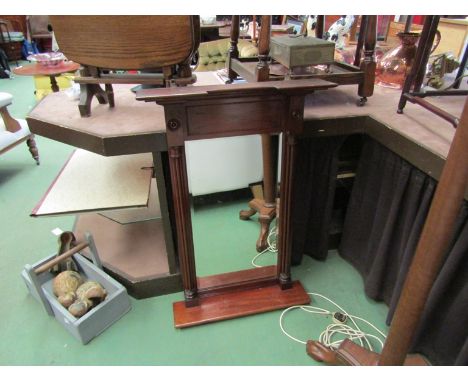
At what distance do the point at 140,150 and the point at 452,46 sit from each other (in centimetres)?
251

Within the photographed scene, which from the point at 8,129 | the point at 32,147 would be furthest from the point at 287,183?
the point at 32,147

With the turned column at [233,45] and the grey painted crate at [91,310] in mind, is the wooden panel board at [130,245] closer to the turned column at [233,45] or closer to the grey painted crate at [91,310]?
the grey painted crate at [91,310]

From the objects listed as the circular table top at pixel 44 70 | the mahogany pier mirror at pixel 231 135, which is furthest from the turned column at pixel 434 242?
the circular table top at pixel 44 70

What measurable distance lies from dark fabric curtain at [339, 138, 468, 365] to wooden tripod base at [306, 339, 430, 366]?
0.12 meters

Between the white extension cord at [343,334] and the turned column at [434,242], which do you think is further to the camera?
the white extension cord at [343,334]

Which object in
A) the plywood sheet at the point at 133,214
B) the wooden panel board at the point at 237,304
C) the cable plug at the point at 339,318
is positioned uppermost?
the plywood sheet at the point at 133,214

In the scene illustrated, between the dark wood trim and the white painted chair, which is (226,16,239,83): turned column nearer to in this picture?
the dark wood trim

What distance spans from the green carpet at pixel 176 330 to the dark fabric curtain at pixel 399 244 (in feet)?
0.49

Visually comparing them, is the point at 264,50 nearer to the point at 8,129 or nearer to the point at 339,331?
the point at 339,331

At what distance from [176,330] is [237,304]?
0.88 feet

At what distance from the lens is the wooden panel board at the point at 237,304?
4.50 feet

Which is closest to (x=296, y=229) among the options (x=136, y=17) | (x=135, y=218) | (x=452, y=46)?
(x=135, y=218)

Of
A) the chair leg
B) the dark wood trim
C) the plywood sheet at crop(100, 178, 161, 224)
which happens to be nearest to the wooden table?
the chair leg

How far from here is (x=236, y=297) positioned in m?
1.46
